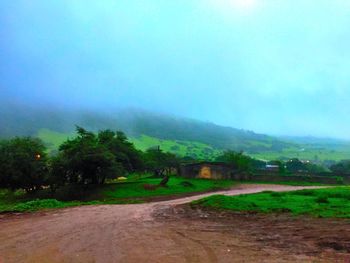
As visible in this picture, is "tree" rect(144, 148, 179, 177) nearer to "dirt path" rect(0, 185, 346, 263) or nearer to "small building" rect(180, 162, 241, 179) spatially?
"small building" rect(180, 162, 241, 179)

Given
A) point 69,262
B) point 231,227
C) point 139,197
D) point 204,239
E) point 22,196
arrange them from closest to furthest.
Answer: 1. point 69,262
2. point 204,239
3. point 231,227
4. point 139,197
5. point 22,196

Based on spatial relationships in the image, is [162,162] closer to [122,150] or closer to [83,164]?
[122,150]

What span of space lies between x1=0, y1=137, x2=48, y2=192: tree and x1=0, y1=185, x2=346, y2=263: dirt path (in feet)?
97.3

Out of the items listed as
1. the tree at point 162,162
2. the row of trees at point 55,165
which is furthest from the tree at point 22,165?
the tree at point 162,162

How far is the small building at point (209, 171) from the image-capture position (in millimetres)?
81312

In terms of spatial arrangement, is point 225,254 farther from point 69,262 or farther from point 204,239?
point 69,262

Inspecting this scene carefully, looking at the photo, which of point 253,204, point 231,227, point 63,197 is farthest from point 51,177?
point 231,227

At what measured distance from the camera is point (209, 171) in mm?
81500

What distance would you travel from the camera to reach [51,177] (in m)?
54.3

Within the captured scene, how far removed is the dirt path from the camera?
46.4ft

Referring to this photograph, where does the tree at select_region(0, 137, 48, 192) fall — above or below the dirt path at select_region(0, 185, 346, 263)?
above

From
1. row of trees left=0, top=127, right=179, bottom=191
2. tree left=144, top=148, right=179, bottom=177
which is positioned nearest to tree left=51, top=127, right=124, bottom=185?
row of trees left=0, top=127, right=179, bottom=191

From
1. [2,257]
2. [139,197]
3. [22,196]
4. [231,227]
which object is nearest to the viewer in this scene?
[2,257]

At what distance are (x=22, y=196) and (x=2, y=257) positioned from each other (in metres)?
42.3
